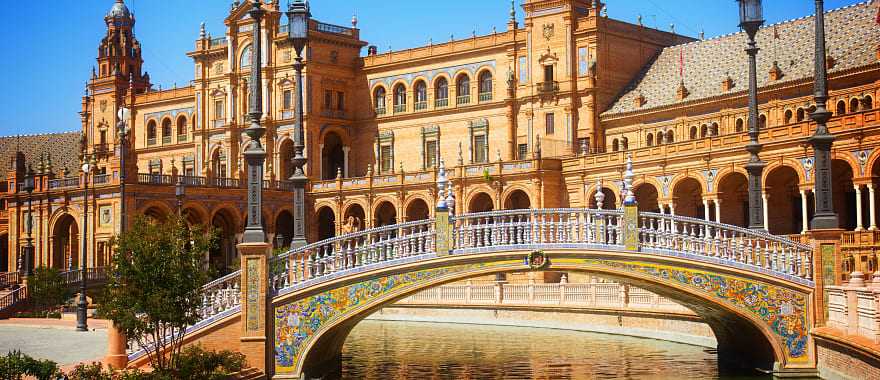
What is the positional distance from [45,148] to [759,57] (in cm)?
5926

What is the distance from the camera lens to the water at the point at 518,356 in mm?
26625

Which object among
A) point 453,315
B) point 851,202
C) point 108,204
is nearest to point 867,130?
point 851,202

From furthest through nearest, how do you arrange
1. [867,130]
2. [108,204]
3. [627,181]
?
1. [108,204]
2. [867,130]
3. [627,181]

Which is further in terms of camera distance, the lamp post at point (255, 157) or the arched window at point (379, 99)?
the arched window at point (379, 99)

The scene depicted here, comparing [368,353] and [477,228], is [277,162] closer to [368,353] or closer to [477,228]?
[368,353]

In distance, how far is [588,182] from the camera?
5600 cm

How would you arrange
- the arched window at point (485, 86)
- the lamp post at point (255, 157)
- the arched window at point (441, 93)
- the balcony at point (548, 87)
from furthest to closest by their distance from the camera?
the arched window at point (441, 93) < the arched window at point (485, 86) < the balcony at point (548, 87) < the lamp post at point (255, 157)

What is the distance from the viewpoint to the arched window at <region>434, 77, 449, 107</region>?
6862 cm

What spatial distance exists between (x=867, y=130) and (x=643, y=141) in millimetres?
18213

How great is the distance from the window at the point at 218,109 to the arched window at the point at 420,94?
13069mm

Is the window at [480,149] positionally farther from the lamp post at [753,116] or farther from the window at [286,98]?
the lamp post at [753,116]

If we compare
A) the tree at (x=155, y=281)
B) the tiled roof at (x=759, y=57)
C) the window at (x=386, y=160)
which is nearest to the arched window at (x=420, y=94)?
the window at (x=386, y=160)

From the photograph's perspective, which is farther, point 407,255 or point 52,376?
point 407,255

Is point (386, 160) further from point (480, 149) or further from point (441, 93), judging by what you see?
point (480, 149)
